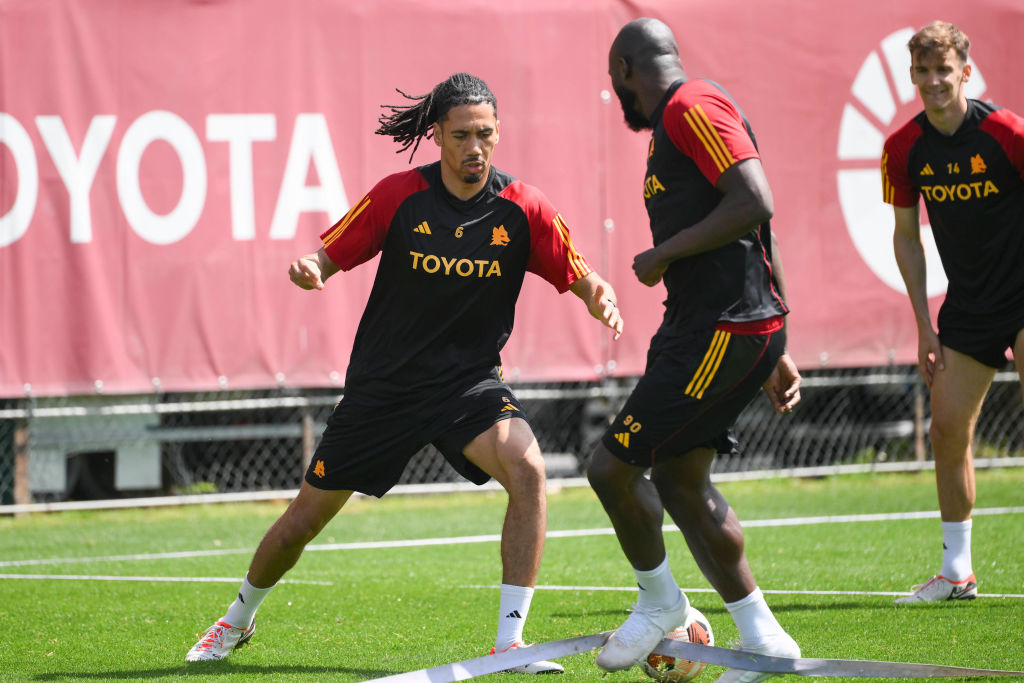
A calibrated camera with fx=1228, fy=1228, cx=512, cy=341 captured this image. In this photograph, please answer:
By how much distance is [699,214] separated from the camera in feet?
13.2

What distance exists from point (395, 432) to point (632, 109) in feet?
5.18

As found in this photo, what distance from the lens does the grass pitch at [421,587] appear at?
4887 mm

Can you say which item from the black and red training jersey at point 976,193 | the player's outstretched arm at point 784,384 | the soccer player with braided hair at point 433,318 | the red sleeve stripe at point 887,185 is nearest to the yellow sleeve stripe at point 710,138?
the player's outstretched arm at point 784,384

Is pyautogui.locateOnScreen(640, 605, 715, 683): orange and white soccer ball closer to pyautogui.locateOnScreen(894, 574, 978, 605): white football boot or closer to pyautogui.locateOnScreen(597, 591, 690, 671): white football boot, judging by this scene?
pyautogui.locateOnScreen(597, 591, 690, 671): white football boot

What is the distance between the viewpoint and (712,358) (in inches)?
157

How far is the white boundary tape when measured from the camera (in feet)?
13.4

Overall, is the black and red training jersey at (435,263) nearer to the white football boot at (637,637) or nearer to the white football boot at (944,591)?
the white football boot at (637,637)

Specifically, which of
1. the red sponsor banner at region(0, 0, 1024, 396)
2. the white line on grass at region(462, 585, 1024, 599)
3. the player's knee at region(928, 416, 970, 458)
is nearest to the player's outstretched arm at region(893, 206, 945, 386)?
the player's knee at region(928, 416, 970, 458)

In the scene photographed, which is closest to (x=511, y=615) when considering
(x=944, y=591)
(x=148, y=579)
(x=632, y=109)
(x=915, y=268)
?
(x=632, y=109)

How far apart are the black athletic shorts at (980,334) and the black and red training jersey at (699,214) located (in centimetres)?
195

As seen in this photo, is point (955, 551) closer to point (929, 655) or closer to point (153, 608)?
point (929, 655)

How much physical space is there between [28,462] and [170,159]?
2.53m

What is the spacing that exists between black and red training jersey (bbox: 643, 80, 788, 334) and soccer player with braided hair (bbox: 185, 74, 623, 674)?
0.72m

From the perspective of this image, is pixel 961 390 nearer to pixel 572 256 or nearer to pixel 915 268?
pixel 915 268
